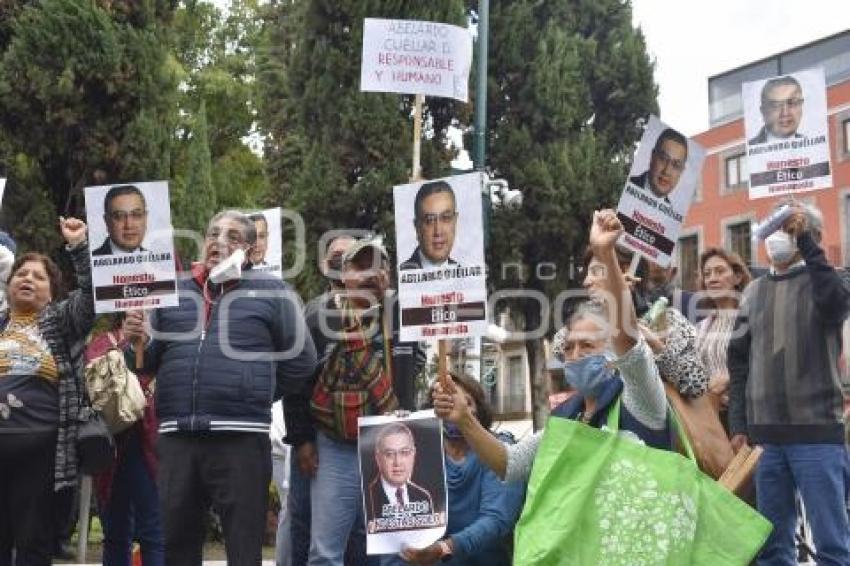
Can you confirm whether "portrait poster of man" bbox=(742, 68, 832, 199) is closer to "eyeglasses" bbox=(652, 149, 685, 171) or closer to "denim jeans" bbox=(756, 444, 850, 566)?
"eyeglasses" bbox=(652, 149, 685, 171)

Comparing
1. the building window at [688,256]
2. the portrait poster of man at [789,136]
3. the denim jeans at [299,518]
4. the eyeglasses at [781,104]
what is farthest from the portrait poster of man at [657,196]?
the building window at [688,256]

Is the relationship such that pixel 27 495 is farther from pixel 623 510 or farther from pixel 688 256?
pixel 688 256

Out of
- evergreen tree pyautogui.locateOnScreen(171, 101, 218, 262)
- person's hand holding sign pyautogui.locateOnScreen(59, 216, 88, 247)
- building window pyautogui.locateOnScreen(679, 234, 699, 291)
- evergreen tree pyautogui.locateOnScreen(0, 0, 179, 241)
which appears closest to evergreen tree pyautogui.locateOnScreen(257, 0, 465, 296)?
evergreen tree pyautogui.locateOnScreen(171, 101, 218, 262)

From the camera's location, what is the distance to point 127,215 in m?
6.35

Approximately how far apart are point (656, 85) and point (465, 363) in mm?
14128

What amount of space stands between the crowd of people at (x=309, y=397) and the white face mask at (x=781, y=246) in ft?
0.03

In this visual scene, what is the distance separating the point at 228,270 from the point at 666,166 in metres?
2.33

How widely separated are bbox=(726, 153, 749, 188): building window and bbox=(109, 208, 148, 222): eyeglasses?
143ft

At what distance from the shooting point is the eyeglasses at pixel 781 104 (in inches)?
263

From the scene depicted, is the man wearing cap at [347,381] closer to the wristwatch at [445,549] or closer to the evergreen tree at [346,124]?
the wristwatch at [445,549]

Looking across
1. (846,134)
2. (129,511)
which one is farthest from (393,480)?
(846,134)

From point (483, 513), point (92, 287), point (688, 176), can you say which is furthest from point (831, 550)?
point (92, 287)

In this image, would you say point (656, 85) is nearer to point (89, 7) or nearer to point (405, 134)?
point (405, 134)

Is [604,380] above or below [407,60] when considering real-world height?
below
